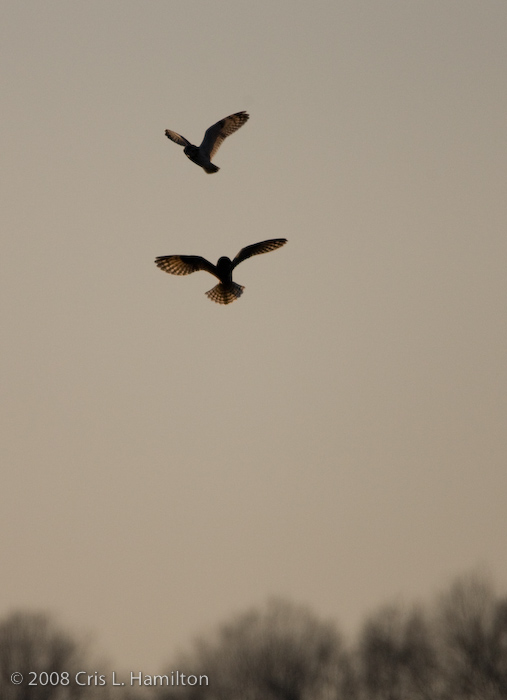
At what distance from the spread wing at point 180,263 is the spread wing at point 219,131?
3.05m

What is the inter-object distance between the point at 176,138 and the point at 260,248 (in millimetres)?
3150

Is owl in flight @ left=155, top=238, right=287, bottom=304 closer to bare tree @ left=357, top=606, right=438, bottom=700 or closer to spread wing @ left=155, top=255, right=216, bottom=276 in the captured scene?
spread wing @ left=155, top=255, right=216, bottom=276

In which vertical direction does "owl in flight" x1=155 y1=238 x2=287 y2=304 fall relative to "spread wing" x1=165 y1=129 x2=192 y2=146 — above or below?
below

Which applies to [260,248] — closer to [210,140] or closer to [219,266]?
Answer: [219,266]

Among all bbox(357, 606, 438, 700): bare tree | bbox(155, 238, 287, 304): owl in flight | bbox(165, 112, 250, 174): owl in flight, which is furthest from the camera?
bbox(357, 606, 438, 700): bare tree

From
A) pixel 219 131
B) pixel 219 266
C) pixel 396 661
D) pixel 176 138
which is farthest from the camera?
pixel 396 661

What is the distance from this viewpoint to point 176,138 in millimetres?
25469

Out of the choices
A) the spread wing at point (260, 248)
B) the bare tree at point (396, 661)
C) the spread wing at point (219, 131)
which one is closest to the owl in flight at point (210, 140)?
the spread wing at point (219, 131)

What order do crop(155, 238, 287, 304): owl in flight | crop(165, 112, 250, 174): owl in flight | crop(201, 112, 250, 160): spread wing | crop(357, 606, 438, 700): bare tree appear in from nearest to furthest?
crop(155, 238, 287, 304): owl in flight → crop(165, 112, 250, 174): owl in flight → crop(201, 112, 250, 160): spread wing → crop(357, 606, 438, 700): bare tree

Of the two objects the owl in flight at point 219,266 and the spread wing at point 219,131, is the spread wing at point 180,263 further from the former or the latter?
the spread wing at point 219,131

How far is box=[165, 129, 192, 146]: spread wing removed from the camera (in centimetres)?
2523

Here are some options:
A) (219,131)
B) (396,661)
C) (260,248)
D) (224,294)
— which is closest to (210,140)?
(219,131)

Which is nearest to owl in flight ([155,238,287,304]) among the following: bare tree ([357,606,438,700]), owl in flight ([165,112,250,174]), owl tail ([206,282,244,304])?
owl tail ([206,282,244,304])

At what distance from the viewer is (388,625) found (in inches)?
2827
